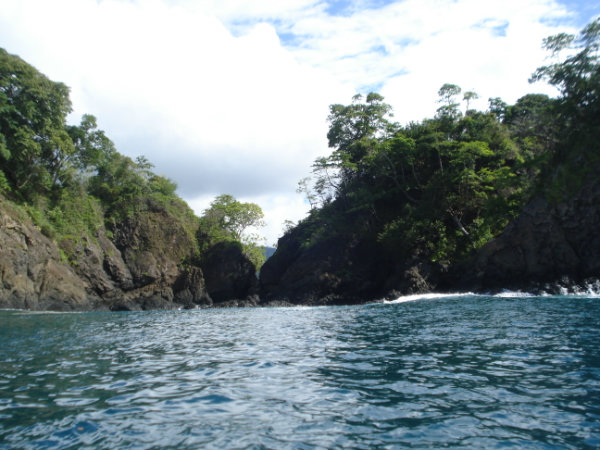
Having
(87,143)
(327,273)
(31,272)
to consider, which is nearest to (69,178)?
(87,143)

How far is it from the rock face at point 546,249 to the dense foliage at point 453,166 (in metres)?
1.45

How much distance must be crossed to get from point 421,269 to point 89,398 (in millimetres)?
31546

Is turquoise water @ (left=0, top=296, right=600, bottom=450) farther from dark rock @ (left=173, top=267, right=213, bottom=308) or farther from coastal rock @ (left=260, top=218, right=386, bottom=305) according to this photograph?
dark rock @ (left=173, top=267, right=213, bottom=308)

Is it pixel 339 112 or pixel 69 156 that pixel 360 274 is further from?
pixel 69 156

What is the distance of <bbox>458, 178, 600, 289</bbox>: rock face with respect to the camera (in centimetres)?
2602

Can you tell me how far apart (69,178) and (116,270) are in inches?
385

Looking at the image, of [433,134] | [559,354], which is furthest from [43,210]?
[559,354]

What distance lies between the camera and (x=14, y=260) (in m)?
29.3

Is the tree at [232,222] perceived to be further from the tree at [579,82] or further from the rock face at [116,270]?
the tree at [579,82]

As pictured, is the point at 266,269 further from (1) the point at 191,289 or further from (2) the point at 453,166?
(2) the point at 453,166

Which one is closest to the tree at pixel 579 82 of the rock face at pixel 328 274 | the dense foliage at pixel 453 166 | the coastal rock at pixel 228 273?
the dense foliage at pixel 453 166

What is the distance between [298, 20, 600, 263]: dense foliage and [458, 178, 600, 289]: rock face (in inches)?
57.0

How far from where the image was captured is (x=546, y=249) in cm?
2806

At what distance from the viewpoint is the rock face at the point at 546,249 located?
26016 millimetres
